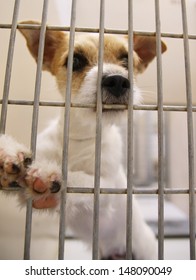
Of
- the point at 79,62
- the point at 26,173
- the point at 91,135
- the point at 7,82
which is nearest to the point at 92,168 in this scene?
the point at 91,135

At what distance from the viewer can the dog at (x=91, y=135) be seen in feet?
4.25

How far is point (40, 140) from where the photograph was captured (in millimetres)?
1803

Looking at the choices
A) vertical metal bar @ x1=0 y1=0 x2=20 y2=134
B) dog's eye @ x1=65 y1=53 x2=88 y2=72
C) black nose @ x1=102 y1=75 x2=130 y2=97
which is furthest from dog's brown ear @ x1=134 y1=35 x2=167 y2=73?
vertical metal bar @ x1=0 y1=0 x2=20 y2=134

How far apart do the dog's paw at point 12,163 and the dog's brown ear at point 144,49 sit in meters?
0.98

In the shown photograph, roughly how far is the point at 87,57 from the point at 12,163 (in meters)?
0.87

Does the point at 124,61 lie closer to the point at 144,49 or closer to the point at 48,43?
the point at 144,49

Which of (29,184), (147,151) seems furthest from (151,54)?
(147,151)

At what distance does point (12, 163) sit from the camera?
0.91 meters

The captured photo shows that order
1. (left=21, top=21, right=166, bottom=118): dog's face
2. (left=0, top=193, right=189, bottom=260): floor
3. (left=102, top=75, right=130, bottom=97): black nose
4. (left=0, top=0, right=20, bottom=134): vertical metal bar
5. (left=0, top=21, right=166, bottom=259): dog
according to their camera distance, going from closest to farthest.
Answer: (left=0, top=0, right=20, bottom=134): vertical metal bar, (left=102, top=75, right=130, bottom=97): black nose, (left=0, top=21, right=166, bottom=259): dog, (left=21, top=21, right=166, bottom=118): dog's face, (left=0, top=193, right=189, bottom=260): floor

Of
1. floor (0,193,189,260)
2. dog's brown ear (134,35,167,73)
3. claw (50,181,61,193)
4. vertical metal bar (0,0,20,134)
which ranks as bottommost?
floor (0,193,189,260)

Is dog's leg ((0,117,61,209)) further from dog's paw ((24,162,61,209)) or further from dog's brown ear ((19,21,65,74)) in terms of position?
dog's brown ear ((19,21,65,74))

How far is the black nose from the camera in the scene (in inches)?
44.1

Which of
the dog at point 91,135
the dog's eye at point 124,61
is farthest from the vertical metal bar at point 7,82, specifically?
the dog's eye at point 124,61
